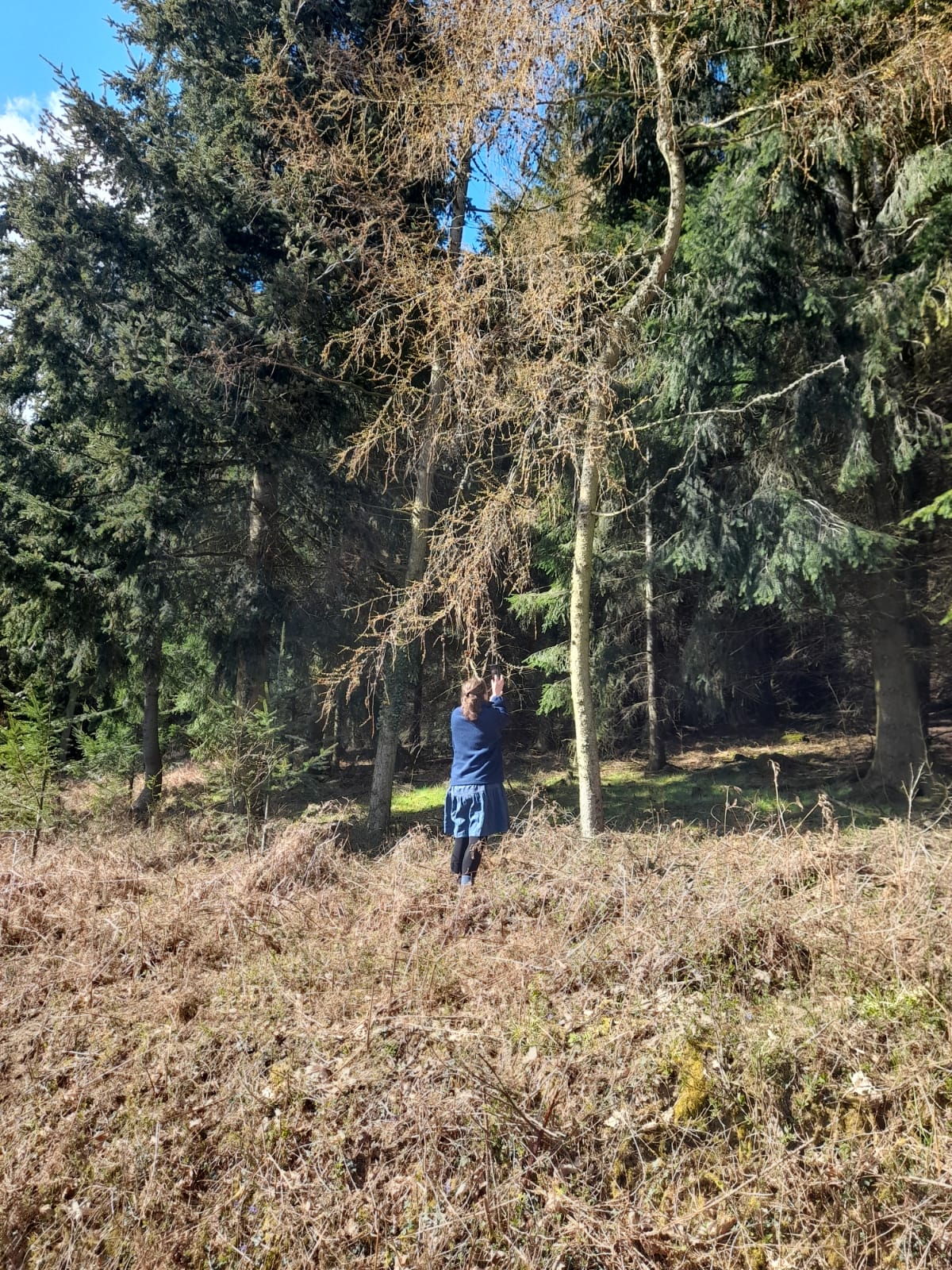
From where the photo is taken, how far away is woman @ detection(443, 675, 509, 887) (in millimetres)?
5922

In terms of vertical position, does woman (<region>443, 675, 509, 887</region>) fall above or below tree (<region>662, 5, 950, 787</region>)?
below

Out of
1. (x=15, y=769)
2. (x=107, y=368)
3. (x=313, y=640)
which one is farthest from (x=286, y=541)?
(x=15, y=769)

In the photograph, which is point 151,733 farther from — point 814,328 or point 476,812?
point 814,328

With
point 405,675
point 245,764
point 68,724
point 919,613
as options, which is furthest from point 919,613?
point 68,724

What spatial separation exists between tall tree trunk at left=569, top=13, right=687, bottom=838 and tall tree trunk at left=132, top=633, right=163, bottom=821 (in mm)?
6819

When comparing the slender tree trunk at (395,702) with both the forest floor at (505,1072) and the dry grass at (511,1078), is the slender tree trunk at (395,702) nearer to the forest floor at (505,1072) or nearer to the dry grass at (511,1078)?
the forest floor at (505,1072)

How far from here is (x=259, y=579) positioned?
36.4ft

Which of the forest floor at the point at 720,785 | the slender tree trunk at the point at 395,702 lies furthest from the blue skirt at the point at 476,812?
the slender tree trunk at the point at 395,702

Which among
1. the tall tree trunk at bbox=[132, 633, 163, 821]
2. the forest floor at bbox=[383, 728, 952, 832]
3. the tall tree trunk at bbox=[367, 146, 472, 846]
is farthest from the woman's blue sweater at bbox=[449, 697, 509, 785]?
the tall tree trunk at bbox=[132, 633, 163, 821]

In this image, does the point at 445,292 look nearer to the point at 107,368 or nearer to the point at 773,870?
the point at 107,368

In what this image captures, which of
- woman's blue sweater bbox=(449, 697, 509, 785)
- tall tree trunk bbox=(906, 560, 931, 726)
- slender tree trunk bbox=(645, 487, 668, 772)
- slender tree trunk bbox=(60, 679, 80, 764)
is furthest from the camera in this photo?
slender tree trunk bbox=(645, 487, 668, 772)

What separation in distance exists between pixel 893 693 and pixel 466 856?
767 centimetres

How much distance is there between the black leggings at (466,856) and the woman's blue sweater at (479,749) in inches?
18.5

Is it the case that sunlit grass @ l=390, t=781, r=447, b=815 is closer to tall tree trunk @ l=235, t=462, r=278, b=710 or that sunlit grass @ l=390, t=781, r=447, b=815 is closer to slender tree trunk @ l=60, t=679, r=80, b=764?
tall tree trunk @ l=235, t=462, r=278, b=710
